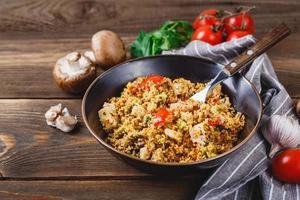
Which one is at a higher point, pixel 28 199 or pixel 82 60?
pixel 82 60

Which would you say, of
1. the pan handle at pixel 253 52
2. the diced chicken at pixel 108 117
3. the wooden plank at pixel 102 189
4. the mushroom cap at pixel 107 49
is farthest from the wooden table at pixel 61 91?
the pan handle at pixel 253 52

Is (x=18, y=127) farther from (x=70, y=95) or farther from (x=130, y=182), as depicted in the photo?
(x=130, y=182)

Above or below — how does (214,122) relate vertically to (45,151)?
above

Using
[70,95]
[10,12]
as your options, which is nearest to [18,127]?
[70,95]

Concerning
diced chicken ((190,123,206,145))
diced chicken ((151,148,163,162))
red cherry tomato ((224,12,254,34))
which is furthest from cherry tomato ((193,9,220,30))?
diced chicken ((151,148,163,162))

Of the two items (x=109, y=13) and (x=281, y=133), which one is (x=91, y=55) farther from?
(x=281, y=133)

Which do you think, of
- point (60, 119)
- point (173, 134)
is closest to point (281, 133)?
point (173, 134)
